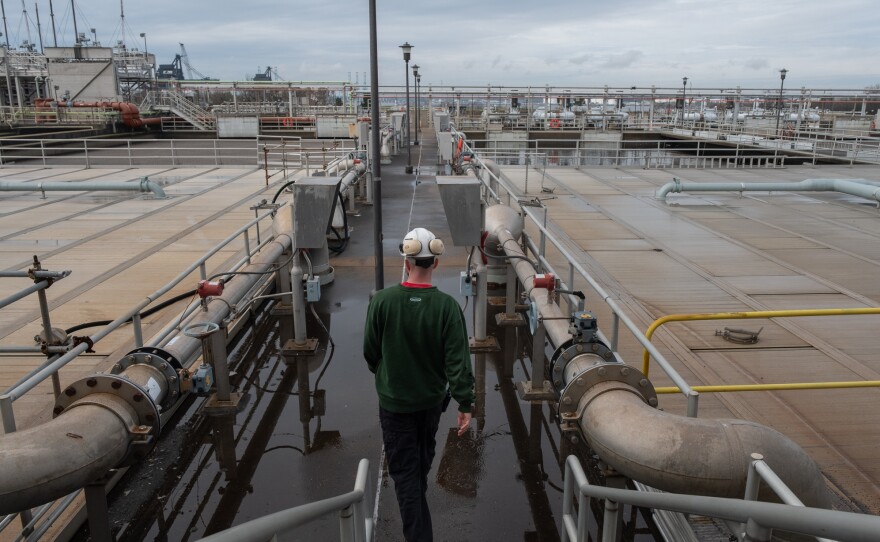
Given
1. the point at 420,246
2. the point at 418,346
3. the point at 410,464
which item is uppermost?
the point at 420,246

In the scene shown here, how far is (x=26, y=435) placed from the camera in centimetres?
328

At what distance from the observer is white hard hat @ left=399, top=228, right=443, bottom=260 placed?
3.80 m

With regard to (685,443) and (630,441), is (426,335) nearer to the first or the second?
(630,441)

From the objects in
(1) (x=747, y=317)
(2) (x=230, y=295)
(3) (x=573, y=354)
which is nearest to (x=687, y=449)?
(3) (x=573, y=354)

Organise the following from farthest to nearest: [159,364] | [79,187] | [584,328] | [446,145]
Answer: [446,145], [79,187], [584,328], [159,364]

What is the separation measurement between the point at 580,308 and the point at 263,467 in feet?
9.66

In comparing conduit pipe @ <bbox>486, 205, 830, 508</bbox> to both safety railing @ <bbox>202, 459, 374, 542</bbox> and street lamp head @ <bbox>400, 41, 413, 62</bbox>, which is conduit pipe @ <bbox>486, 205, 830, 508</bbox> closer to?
safety railing @ <bbox>202, 459, 374, 542</bbox>

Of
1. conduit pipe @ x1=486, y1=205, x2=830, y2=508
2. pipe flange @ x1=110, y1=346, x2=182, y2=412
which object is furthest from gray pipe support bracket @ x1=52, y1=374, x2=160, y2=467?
conduit pipe @ x1=486, y1=205, x2=830, y2=508

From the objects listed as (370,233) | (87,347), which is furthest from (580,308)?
(370,233)

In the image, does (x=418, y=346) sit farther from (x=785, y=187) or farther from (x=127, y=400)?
(x=785, y=187)

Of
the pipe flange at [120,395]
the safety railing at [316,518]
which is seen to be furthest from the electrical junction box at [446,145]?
the safety railing at [316,518]

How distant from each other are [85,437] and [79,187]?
1445cm

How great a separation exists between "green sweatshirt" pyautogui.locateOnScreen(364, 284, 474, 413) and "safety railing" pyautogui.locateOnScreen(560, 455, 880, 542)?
2.93 feet

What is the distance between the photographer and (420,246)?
150 inches
